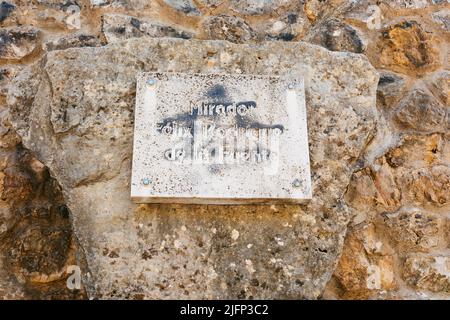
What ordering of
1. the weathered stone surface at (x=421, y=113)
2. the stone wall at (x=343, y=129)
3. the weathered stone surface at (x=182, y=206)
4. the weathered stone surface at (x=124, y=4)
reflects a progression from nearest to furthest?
the weathered stone surface at (x=182, y=206)
the stone wall at (x=343, y=129)
the weathered stone surface at (x=421, y=113)
the weathered stone surface at (x=124, y=4)

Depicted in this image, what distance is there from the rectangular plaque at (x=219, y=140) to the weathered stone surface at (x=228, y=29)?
1.23ft

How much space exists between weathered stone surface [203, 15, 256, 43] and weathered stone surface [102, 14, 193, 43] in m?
0.08

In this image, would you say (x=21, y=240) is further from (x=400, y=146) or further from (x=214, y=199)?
(x=400, y=146)

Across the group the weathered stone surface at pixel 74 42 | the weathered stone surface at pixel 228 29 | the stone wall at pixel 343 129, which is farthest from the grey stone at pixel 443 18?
the weathered stone surface at pixel 74 42

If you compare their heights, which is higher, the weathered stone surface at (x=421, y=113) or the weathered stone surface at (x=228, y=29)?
the weathered stone surface at (x=228, y=29)

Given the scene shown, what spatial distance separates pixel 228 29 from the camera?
6.34ft

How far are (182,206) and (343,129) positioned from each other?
1.68 feet

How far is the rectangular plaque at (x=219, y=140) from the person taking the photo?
145cm

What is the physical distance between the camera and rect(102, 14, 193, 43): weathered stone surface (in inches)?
75.0

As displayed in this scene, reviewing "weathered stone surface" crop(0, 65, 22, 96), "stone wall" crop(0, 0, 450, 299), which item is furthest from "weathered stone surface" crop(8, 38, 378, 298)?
"weathered stone surface" crop(0, 65, 22, 96)

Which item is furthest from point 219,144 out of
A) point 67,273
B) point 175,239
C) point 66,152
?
point 67,273

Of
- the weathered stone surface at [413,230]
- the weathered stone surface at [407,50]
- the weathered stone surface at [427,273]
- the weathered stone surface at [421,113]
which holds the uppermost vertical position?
the weathered stone surface at [407,50]

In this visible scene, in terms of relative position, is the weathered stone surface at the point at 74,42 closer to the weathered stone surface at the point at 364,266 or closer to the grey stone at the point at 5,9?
the grey stone at the point at 5,9

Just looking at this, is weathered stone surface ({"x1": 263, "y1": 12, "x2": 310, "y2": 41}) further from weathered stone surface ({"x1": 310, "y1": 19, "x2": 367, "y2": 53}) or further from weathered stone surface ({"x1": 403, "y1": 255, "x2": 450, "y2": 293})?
weathered stone surface ({"x1": 403, "y1": 255, "x2": 450, "y2": 293})
